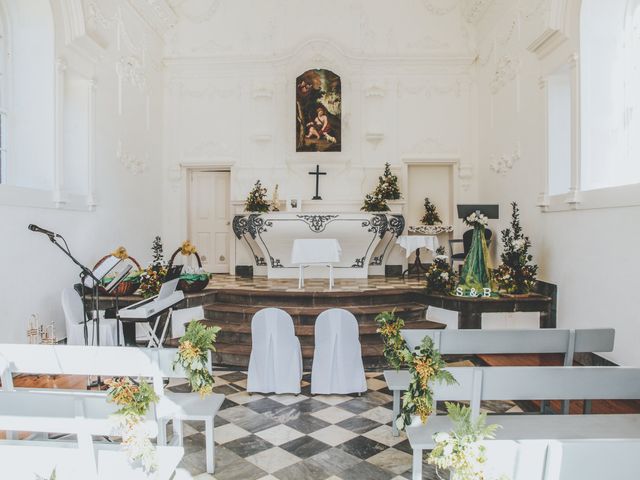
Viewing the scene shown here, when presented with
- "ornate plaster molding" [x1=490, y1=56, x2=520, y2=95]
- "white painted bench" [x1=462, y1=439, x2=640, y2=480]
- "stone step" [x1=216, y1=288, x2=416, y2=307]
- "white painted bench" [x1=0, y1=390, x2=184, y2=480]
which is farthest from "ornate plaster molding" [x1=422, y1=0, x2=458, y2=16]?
"white painted bench" [x1=0, y1=390, x2=184, y2=480]

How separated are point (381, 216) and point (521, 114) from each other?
273cm

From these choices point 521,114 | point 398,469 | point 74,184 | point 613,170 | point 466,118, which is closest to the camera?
point 398,469

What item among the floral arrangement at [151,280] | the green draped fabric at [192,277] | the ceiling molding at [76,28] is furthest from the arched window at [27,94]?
the green draped fabric at [192,277]

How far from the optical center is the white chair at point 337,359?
460cm

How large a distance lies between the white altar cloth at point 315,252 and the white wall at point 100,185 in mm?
2890

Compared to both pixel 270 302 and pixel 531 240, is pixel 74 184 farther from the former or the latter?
pixel 531 240

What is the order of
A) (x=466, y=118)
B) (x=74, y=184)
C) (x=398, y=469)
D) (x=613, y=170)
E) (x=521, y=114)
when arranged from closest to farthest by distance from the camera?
(x=398, y=469), (x=613, y=170), (x=74, y=184), (x=521, y=114), (x=466, y=118)

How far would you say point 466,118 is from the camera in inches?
388

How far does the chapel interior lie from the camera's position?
8.64ft

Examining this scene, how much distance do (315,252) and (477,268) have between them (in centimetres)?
238

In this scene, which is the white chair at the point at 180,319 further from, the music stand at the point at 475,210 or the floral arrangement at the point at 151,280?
the music stand at the point at 475,210

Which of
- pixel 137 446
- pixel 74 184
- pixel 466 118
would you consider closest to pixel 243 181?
pixel 74 184

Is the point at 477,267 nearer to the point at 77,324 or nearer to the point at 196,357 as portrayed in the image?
the point at 196,357

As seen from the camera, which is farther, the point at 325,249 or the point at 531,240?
the point at 325,249
